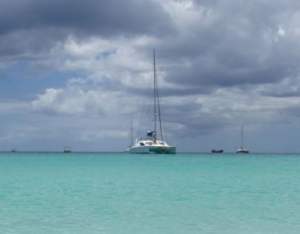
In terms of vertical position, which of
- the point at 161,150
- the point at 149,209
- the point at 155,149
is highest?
the point at 155,149

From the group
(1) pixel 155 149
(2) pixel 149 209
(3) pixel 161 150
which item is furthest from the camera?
(3) pixel 161 150

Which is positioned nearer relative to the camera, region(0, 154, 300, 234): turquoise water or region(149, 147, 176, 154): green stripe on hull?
region(0, 154, 300, 234): turquoise water

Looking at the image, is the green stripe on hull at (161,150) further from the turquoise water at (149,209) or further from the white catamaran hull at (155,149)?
the turquoise water at (149,209)

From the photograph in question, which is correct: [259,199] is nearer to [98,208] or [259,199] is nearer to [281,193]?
[281,193]

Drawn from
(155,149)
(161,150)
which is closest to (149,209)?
(155,149)

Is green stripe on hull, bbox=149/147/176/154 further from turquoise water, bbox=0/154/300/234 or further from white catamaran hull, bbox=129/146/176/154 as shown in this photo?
turquoise water, bbox=0/154/300/234

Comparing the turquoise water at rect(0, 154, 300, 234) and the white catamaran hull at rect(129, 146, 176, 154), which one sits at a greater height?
the white catamaran hull at rect(129, 146, 176, 154)

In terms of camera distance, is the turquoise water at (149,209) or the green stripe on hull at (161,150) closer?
the turquoise water at (149,209)

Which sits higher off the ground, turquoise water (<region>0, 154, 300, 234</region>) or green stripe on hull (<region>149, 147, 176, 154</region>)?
green stripe on hull (<region>149, 147, 176, 154</region>)

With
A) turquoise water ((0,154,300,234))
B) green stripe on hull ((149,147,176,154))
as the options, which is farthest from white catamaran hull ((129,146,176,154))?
turquoise water ((0,154,300,234))

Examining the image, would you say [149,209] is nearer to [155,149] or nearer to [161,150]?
[155,149]

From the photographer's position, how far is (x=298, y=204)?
103 ft

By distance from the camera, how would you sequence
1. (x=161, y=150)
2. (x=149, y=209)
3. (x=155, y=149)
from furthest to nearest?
(x=161, y=150) → (x=155, y=149) → (x=149, y=209)

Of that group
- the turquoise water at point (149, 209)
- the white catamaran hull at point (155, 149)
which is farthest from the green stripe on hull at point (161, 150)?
the turquoise water at point (149, 209)
